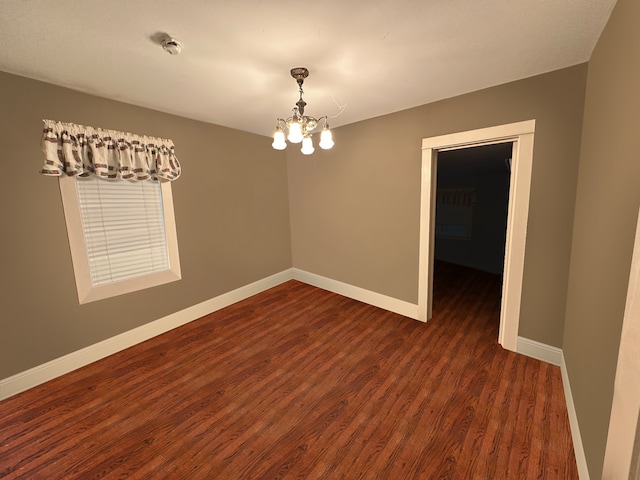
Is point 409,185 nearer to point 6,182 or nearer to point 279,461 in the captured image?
point 279,461

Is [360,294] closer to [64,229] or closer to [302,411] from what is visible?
[302,411]

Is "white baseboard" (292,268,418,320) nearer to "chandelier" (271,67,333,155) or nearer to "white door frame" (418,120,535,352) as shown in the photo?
"white door frame" (418,120,535,352)

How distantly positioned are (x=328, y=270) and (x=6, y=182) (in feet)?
10.9

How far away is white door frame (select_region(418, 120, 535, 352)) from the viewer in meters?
2.09

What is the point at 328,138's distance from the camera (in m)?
1.82

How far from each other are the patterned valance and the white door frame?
3491 mm

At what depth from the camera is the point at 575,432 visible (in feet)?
4.89

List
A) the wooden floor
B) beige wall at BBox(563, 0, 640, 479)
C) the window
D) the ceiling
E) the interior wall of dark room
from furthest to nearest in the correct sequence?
1. the interior wall of dark room
2. the window
3. the wooden floor
4. the ceiling
5. beige wall at BBox(563, 0, 640, 479)

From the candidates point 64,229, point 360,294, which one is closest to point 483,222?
point 360,294

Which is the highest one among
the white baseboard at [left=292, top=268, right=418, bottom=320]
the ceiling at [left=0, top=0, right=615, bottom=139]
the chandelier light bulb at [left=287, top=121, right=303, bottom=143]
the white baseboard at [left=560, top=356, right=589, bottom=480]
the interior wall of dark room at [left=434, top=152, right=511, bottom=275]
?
the ceiling at [left=0, top=0, right=615, bottom=139]

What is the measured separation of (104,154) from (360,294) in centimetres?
321

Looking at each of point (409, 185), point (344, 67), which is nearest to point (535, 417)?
point (409, 185)

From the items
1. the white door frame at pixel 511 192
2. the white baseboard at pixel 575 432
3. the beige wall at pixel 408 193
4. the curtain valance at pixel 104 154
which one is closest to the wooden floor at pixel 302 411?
the white baseboard at pixel 575 432

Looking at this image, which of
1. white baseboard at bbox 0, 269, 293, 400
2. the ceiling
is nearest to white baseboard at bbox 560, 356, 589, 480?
the ceiling
